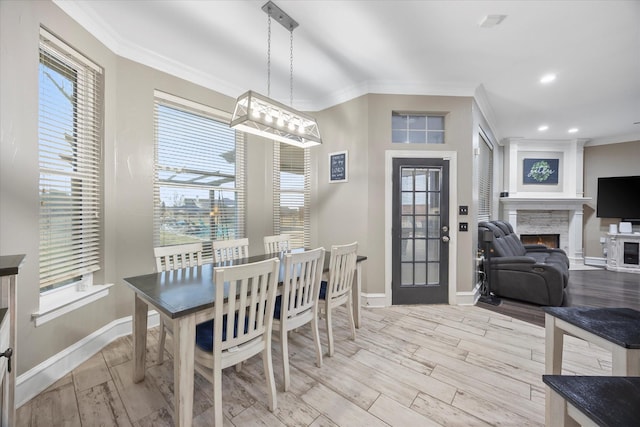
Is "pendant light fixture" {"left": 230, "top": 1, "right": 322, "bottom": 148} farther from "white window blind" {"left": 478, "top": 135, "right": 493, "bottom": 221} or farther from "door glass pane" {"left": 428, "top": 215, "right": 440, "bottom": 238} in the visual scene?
"white window blind" {"left": 478, "top": 135, "right": 493, "bottom": 221}

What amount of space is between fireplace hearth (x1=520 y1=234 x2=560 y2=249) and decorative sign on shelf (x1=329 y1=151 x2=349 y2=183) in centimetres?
530

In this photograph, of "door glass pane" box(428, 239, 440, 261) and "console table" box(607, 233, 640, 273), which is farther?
"console table" box(607, 233, 640, 273)

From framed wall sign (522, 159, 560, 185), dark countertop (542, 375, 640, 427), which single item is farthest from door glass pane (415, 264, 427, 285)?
framed wall sign (522, 159, 560, 185)

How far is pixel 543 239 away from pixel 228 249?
7256mm

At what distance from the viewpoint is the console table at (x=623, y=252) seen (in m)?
5.39

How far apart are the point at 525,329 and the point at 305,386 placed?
2.47 metres

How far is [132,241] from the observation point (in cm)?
262

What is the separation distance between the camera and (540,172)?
612 cm

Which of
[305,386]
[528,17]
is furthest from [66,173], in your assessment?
[528,17]

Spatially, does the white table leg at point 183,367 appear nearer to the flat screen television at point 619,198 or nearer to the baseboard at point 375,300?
the baseboard at point 375,300

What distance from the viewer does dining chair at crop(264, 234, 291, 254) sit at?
3035 mm

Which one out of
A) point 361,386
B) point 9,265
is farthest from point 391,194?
point 9,265

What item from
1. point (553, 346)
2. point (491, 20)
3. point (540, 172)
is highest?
point (491, 20)

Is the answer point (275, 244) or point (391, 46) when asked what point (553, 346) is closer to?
point (275, 244)
